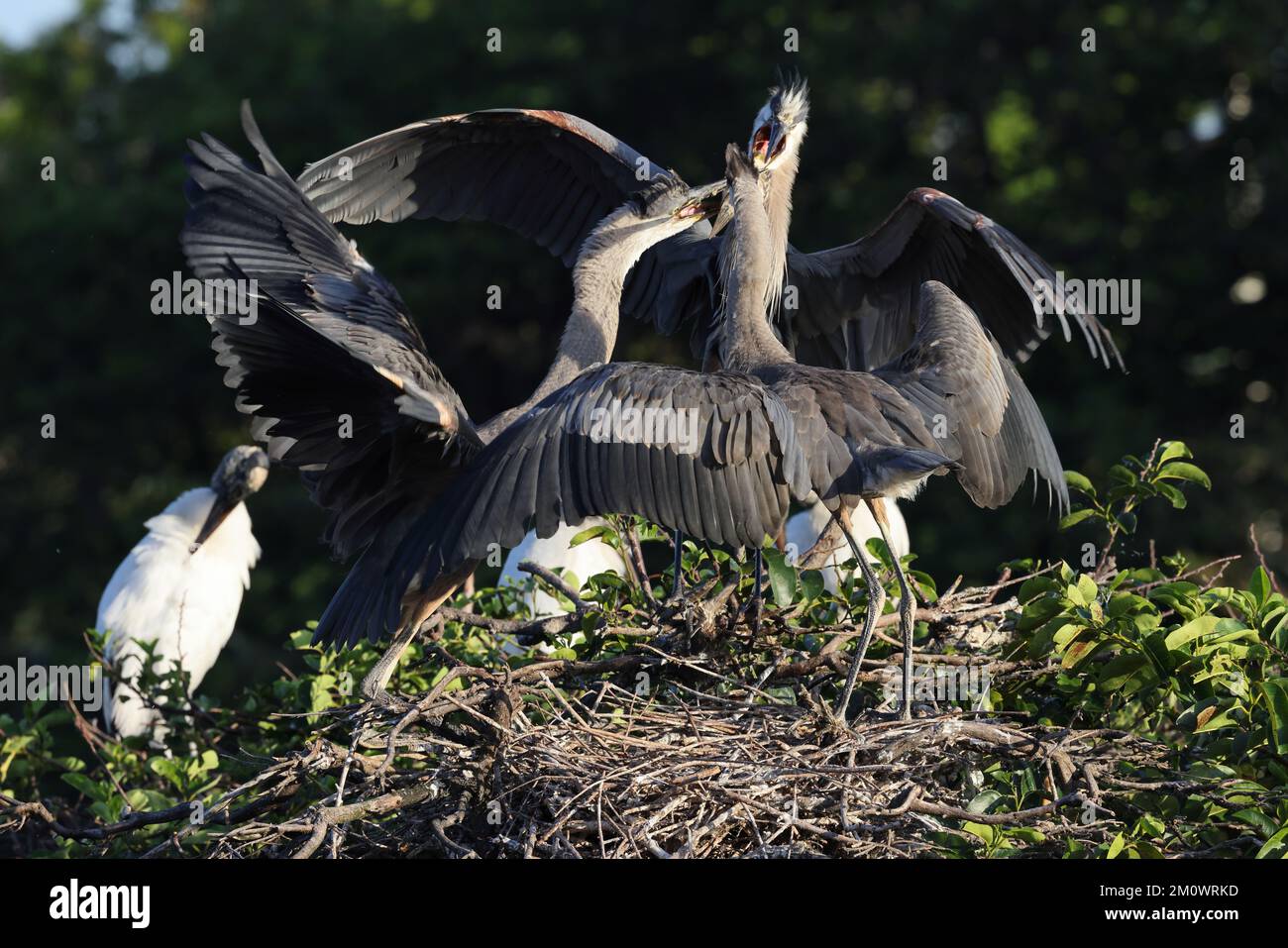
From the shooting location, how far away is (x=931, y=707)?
445cm

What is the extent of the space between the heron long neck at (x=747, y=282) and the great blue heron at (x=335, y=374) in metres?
0.56

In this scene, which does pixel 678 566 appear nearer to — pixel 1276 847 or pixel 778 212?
pixel 778 212

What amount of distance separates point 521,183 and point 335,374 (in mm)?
2722

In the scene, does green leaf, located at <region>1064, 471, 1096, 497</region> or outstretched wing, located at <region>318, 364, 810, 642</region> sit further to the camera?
green leaf, located at <region>1064, 471, 1096, 497</region>

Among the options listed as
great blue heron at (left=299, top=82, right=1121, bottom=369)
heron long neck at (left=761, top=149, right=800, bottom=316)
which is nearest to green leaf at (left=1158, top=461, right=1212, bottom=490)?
great blue heron at (left=299, top=82, right=1121, bottom=369)

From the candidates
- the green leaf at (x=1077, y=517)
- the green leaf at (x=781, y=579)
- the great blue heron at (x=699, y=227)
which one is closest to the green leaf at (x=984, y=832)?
the green leaf at (x=781, y=579)

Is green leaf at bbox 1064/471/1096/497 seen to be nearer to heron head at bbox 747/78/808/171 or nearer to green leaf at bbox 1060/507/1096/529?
green leaf at bbox 1060/507/1096/529

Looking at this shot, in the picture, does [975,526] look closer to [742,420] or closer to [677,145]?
[677,145]

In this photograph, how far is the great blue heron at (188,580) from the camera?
25.2ft

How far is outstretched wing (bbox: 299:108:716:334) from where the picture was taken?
6469 mm

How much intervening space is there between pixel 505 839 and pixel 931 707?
1.22 m

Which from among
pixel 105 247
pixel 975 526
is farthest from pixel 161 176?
pixel 975 526

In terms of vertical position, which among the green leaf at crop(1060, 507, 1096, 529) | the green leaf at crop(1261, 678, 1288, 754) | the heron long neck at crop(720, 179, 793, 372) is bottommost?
the green leaf at crop(1261, 678, 1288, 754)

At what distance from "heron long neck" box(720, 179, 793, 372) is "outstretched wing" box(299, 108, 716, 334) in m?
0.96
